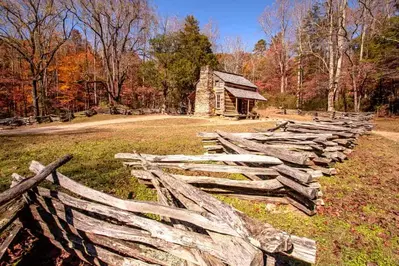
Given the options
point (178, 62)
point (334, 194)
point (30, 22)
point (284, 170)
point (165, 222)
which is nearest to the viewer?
point (165, 222)

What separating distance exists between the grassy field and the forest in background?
1909cm

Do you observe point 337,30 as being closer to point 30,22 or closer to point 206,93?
point 206,93

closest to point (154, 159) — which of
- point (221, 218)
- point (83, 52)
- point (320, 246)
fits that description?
point (221, 218)

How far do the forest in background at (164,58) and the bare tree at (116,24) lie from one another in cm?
13

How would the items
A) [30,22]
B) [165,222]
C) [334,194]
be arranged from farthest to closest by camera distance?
1. [30,22]
2. [334,194]
3. [165,222]

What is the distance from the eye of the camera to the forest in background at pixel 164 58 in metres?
22.3

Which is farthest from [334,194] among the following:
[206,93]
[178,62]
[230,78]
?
[178,62]

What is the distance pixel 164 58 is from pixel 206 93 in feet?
30.7

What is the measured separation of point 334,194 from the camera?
4.80 meters

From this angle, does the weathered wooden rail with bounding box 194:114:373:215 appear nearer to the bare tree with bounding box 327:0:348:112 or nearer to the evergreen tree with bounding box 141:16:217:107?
the bare tree with bounding box 327:0:348:112

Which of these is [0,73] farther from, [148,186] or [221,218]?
[221,218]

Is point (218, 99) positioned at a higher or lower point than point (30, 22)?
lower

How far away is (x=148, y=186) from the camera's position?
16.3 feet

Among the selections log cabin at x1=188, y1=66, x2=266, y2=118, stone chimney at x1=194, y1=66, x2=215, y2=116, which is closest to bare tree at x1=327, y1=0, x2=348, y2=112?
log cabin at x1=188, y1=66, x2=266, y2=118
